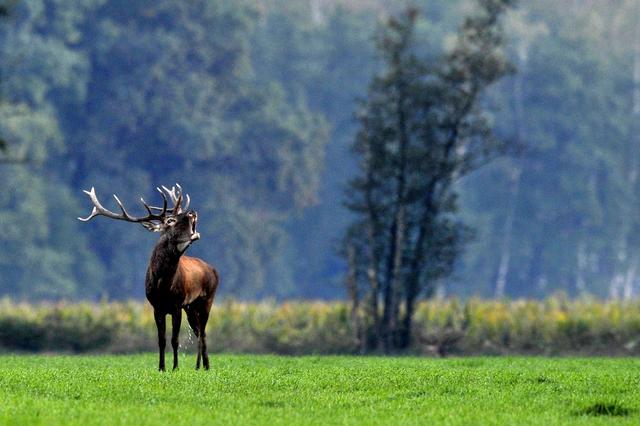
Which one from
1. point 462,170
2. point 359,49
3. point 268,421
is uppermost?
point 359,49

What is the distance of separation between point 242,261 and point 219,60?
33.5 ft

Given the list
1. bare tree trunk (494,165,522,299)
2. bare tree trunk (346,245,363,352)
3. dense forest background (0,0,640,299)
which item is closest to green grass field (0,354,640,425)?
bare tree trunk (346,245,363,352)

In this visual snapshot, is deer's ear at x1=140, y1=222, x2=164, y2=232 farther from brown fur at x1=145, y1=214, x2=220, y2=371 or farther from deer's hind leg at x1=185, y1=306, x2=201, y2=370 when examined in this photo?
deer's hind leg at x1=185, y1=306, x2=201, y2=370

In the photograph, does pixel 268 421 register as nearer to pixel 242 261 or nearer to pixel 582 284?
pixel 242 261

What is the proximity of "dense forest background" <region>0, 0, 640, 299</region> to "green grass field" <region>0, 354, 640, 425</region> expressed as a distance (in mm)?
Result: 36449

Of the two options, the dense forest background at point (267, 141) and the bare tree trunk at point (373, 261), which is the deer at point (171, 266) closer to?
the bare tree trunk at point (373, 261)

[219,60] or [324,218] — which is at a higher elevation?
[219,60]

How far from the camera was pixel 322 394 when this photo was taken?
59.2 ft

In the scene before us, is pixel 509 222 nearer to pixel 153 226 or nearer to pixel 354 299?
pixel 354 299

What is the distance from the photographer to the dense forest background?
7100 cm

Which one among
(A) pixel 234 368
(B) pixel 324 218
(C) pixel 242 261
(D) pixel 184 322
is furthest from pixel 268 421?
(B) pixel 324 218

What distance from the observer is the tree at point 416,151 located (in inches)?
1476

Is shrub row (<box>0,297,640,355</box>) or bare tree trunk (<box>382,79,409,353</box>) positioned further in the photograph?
bare tree trunk (<box>382,79,409,353</box>)

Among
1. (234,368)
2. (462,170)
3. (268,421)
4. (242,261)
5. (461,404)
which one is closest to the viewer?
(268,421)
